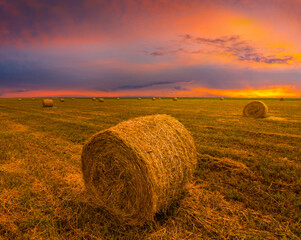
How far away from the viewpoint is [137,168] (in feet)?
11.7

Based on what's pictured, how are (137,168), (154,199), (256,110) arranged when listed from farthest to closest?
(256,110)
(137,168)
(154,199)

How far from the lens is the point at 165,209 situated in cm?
389

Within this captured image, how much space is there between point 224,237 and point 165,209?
3.88 feet

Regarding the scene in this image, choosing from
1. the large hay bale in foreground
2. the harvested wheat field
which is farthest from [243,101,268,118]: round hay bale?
the large hay bale in foreground

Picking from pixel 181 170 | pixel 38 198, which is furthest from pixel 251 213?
pixel 38 198

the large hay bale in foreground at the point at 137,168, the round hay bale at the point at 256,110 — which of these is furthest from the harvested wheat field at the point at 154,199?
the round hay bale at the point at 256,110

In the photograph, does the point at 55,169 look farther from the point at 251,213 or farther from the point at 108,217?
the point at 251,213

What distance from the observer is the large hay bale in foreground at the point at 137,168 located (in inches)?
139

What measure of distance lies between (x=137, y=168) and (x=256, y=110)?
1807cm

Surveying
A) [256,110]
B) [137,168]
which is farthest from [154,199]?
[256,110]

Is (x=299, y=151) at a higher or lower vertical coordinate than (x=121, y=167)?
lower

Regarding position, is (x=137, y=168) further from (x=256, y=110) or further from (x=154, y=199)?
(x=256, y=110)

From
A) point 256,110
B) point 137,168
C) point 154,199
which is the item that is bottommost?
point 154,199

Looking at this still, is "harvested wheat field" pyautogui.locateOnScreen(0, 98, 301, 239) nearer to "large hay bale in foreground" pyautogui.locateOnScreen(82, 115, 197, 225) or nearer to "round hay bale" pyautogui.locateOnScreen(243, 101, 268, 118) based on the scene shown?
"large hay bale in foreground" pyautogui.locateOnScreen(82, 115, 197, 225)
